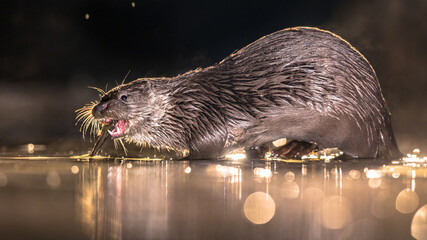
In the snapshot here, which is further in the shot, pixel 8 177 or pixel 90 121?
pixel 90 121

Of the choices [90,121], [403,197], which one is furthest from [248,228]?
[90,121]

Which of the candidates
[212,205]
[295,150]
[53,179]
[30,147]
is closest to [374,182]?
[212,205]

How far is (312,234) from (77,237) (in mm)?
847

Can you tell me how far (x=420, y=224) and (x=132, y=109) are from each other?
4052mm

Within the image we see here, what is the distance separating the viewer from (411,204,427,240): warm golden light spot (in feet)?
5.36

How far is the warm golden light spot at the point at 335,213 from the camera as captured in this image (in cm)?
176

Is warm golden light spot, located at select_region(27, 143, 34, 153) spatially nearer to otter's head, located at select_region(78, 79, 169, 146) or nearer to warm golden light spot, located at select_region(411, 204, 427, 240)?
otter's head, located at select_region(78, 79, 169, 146)

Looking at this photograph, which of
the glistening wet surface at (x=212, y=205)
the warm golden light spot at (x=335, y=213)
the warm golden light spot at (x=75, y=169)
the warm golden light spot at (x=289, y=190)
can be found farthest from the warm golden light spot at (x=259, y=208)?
the warm golden light spot at (x=75, y=169)

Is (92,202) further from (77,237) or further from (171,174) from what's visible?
(171,174)

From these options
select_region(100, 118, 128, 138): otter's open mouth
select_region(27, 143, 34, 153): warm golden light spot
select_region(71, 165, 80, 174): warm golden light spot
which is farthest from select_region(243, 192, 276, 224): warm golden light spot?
select_region(27, 143, 34, 153): warm golden light spot

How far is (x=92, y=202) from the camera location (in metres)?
2.20

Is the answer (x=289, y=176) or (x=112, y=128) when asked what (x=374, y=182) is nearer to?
(x=289, y=176)

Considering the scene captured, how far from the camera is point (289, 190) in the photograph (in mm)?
2631

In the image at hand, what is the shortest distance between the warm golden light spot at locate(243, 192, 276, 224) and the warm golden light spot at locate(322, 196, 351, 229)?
234 millimetres
